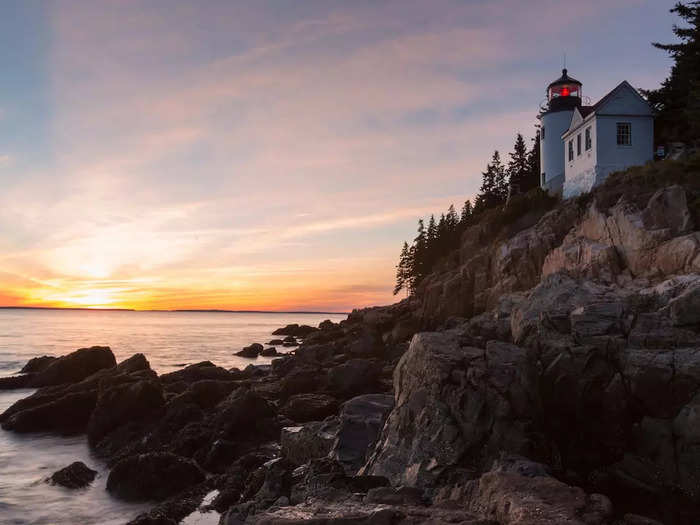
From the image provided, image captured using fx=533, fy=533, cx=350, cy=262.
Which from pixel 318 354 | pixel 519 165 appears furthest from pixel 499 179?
pixel 318 354

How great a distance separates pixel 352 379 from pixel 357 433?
31.7 ft

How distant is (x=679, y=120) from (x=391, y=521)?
35752mm

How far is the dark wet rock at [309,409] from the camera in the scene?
18.7 meters

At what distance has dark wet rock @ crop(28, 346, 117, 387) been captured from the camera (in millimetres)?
28688

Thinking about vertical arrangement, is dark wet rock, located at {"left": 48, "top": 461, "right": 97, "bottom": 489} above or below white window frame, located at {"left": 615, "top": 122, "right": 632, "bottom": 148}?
below

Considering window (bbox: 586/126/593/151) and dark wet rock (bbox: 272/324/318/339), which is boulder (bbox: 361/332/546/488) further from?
dark wet rock (bbox: 272/324/318/339)

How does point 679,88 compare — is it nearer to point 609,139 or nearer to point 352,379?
point 609,139

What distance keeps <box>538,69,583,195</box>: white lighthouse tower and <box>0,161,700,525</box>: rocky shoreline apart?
59.9 feet

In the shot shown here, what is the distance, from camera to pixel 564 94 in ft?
140

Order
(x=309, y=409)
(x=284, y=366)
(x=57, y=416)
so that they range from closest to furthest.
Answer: (x=309, y=409), (x=57, y=416), (x=284, y=366)

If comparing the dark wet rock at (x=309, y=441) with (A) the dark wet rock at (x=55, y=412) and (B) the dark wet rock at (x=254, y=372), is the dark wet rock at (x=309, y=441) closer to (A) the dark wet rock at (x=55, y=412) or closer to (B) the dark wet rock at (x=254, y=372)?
(A) the dark wet rock at (x=55, y=412)

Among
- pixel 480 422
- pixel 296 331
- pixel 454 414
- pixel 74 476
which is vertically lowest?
pixel 296 331

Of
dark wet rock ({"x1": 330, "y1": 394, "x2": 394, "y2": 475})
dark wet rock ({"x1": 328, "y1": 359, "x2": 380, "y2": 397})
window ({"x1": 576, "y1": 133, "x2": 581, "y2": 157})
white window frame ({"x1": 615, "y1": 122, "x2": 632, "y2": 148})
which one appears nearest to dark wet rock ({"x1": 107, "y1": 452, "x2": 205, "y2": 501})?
dark wet rock ({"x1": 330, "y1": 394, "x2": 394, "y2": 475})

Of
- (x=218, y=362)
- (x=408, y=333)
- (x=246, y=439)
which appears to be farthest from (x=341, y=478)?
(x=218, y=362)
